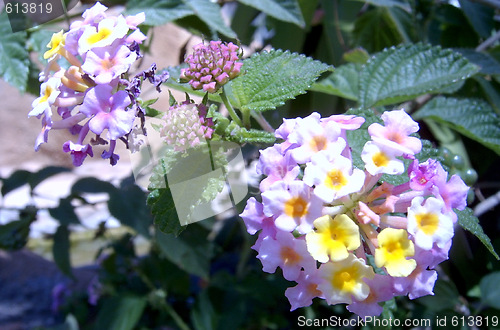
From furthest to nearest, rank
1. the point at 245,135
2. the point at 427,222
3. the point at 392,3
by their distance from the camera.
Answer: the point at 392,3
the point at 245,135
the point at 427,222

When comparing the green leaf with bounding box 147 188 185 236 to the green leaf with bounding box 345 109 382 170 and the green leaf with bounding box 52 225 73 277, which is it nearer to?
the green leaf with bounding box 345 109 382 170

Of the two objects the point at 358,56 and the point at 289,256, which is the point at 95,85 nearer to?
the point at 289,256

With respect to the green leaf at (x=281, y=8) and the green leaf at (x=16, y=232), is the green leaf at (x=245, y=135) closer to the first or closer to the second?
the green leaf at (x=281, y=8)

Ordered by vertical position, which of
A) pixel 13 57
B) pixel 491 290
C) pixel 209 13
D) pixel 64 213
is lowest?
pixel 64 213

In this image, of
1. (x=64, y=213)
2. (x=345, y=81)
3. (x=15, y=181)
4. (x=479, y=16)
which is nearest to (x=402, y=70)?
(x=345, y=81)

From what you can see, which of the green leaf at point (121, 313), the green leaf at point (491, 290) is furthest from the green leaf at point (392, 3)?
the green leaf at point (121, 313)

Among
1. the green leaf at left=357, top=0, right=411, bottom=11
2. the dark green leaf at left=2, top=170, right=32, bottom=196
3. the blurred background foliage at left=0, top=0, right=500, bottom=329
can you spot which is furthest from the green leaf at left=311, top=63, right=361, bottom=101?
the dark green leaf at left=2, top=170, right=32, bottom=196

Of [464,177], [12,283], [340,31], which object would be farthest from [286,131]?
[12,283]
